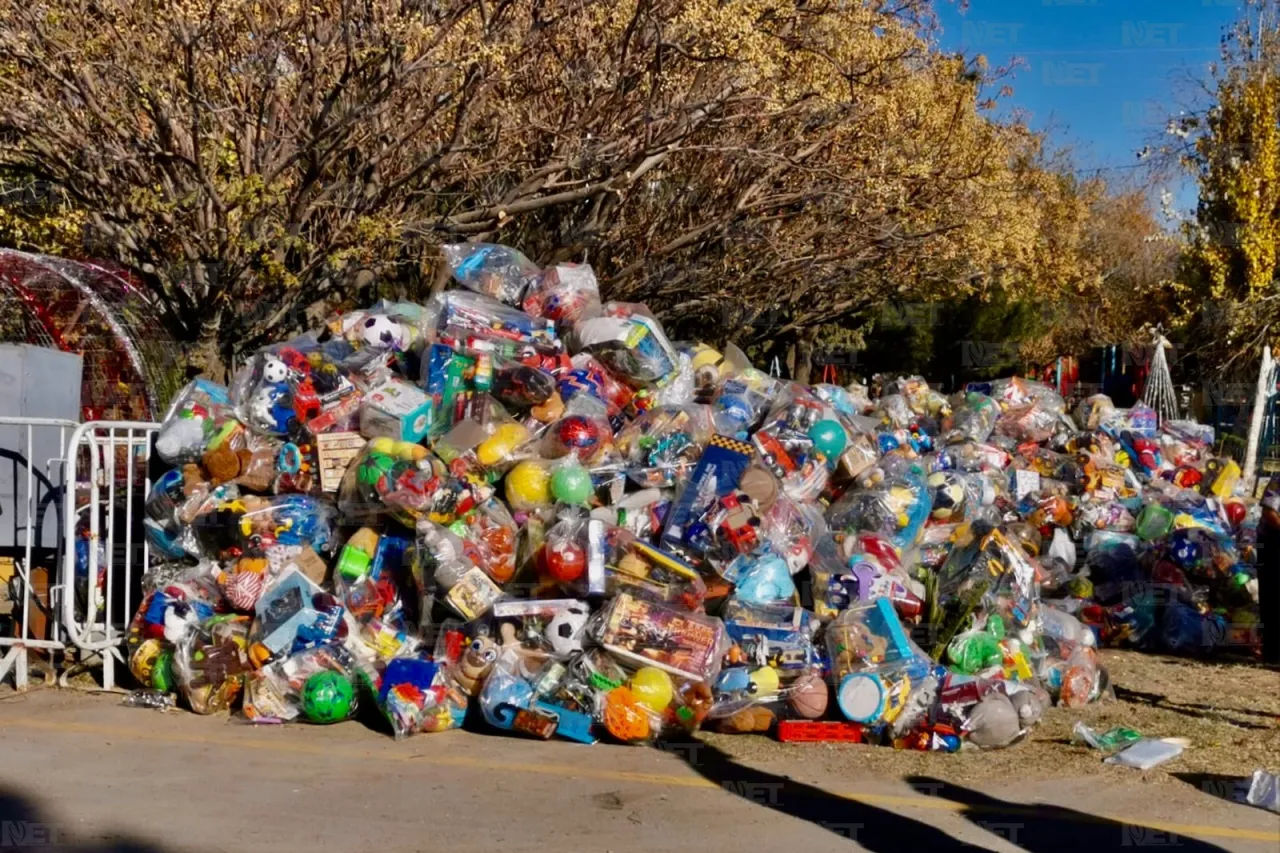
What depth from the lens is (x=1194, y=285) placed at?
21531mm

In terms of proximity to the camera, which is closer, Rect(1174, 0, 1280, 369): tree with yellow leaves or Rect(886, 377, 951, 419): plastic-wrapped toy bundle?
Rect(886, 377, 951, 419): plastic-wrapped toy bundle

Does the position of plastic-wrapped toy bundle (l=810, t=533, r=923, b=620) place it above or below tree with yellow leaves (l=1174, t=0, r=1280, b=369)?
below

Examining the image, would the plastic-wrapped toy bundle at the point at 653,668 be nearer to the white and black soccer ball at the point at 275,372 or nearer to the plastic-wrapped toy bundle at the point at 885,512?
the plastic-wrapped toy bundle at the point at 885,512

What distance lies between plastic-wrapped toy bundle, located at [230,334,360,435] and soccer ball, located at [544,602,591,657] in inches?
70.2

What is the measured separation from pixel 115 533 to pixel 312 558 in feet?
5.58

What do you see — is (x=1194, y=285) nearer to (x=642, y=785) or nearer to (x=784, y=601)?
(x=784, y=601)

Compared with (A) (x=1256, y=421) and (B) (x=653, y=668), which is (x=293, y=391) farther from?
(A) (x=1256, y=421)

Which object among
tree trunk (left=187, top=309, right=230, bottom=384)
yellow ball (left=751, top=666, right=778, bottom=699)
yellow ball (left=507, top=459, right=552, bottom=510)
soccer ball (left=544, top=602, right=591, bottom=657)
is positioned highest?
tree trunk (left=187, top=309, right=230, bottom=384)

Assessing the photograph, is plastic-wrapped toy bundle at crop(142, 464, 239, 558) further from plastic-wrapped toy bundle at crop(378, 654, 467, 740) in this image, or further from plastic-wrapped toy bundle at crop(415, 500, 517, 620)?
plastic-wrapped toy bundle at crop(378, 654, 467, 740)

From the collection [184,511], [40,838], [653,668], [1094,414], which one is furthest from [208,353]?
[1094,414]

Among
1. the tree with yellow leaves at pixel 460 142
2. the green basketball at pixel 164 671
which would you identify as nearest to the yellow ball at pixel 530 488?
the green basketball at pixel 164 671

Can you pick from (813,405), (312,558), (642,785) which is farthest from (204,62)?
(642,785)

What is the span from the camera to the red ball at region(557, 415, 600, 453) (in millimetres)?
7117

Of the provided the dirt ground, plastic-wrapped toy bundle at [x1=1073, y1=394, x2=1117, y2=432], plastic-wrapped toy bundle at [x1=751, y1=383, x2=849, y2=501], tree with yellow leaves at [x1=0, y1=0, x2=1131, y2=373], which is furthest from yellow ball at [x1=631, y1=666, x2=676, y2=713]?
plastic-wrapped toy bundle at [x1=1073, y1=394, x2=1117, y2=432]
